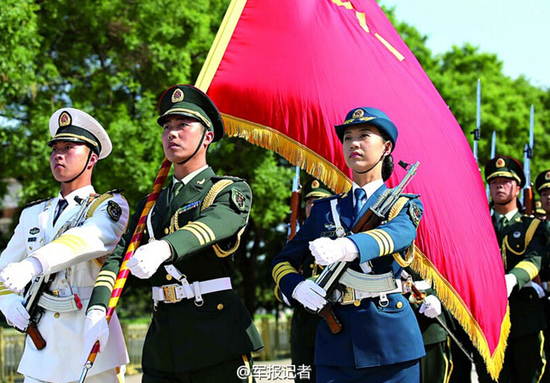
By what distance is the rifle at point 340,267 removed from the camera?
4.32 metres

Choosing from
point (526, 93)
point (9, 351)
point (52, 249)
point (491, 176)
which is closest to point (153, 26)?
point (9, 351)

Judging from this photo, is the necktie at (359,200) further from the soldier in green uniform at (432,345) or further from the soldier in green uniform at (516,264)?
the soldier in green uniform at (516,264)

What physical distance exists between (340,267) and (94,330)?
52.1 inches

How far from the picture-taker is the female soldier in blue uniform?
4258 millimetres

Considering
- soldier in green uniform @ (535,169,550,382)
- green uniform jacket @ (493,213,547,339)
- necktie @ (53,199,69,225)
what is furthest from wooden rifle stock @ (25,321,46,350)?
soldier in green uniform @ (535,169,550,382)

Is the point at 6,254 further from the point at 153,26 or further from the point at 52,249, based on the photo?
the point at 153,26

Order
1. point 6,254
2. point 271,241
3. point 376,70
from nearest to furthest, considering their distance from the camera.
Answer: point 6,254 < point 376,70 < point 271,241

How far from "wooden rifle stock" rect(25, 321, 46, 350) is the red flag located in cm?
176

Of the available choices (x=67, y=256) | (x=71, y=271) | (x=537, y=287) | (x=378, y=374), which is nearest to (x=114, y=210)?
(x=71, y=271)

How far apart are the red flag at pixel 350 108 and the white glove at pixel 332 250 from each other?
1.33m

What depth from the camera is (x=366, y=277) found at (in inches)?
172

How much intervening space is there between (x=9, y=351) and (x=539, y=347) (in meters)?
8.97

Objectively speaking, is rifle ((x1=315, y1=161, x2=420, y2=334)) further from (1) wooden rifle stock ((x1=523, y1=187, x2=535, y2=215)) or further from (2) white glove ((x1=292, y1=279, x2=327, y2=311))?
(1) wooden rifle stock ((x1=523, y1=187, x2=535, y2=215))

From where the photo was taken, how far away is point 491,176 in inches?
306
